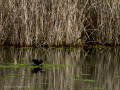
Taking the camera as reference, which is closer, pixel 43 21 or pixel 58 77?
pixel 58 77

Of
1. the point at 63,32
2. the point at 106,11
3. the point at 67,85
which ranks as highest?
the point at 106,11

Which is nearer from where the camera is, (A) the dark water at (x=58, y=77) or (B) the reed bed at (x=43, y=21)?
(A) the dark water at (x=58, y=77)

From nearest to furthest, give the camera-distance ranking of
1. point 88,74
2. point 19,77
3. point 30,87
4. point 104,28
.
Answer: point 30,87 → point 19,77 → point 88,74 → point 104,28

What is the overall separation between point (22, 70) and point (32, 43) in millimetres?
5171

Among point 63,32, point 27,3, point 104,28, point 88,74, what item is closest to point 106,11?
point 104,28

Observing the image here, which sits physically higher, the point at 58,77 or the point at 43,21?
the point at 43,21

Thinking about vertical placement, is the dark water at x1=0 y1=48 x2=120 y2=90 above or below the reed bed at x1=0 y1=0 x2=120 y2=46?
below

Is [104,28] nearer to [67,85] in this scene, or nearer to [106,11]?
[106,11]

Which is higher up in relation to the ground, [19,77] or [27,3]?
[27,3]

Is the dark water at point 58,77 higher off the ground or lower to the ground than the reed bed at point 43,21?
lower

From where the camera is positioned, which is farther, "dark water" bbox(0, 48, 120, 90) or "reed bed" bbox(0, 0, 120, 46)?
"reed bed" bbox(0, 0, 120, 46)

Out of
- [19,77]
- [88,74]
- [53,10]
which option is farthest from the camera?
[53,10]

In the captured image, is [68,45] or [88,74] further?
[68,45]

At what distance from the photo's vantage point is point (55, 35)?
1066 cm
